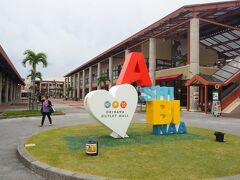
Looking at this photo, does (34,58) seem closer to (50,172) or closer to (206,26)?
(206,26)

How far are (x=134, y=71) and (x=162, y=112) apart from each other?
2.09 m

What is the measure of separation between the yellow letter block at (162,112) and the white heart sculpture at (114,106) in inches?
37.0

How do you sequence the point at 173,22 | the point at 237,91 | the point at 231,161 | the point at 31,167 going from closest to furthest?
the point at 31,167, the point at 231,161, the point at 237,91, the point at 173,22

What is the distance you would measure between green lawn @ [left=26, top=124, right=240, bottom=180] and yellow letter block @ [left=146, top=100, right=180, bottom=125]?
1177 mm

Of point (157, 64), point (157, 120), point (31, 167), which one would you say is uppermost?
point (157, 64)

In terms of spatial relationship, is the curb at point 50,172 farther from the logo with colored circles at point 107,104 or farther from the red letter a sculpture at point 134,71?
the red letter a sculpture at point 134,71

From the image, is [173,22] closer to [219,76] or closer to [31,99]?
[219,76]

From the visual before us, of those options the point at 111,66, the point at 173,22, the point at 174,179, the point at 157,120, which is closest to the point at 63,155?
the point at 174,179

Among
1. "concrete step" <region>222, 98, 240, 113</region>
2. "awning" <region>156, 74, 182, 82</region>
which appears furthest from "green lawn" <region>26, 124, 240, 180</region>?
"awning" <region>156, 74, 182, 82</region>

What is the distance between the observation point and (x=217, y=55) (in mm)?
43438

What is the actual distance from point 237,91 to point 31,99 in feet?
66.4

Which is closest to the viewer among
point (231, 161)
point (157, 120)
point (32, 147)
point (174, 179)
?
point (174, 179)

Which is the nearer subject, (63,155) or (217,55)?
(63,155)

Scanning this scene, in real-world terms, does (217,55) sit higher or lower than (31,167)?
higher
